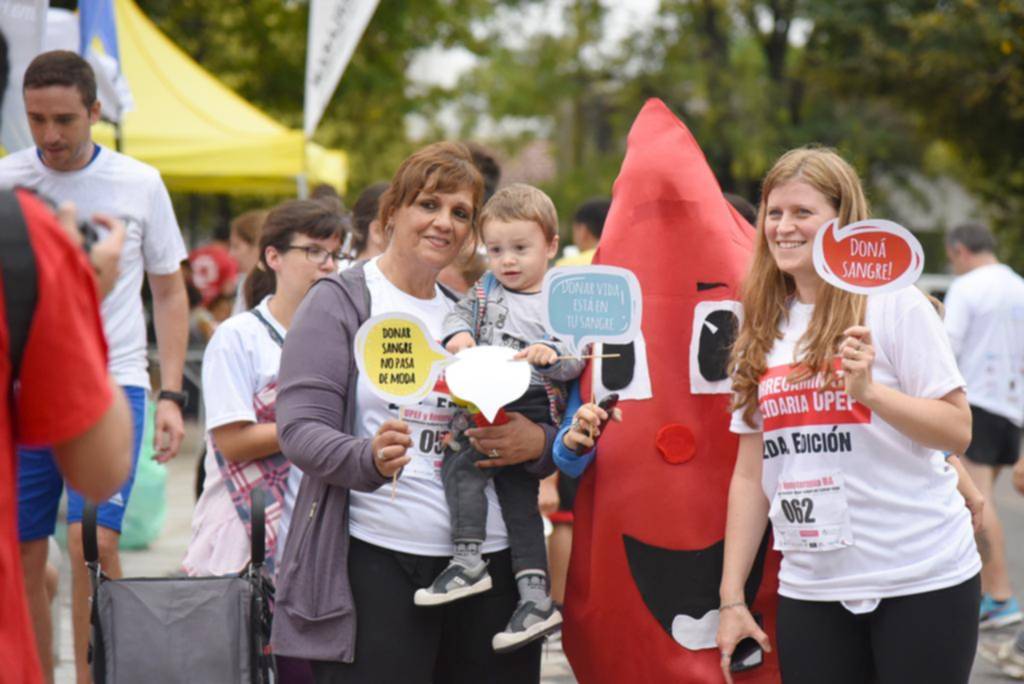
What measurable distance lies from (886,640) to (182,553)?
5.80 m

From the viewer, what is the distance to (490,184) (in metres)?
5.39

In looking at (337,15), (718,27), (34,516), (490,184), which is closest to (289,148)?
(337,15)

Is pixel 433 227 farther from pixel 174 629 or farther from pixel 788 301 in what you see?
pixel 174 629

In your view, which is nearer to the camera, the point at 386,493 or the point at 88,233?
the point at 88,233

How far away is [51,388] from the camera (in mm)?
1938

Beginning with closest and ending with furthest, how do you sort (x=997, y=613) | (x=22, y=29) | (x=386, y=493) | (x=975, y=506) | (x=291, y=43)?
(x=386, y=493) → (x=975, y=506) → (x=22, y=29) → (x=997, y=613) → (x=291, y=43)

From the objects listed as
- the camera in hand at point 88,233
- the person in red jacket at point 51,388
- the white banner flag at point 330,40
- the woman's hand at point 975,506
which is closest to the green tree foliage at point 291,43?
the white banner flag at point 330,40

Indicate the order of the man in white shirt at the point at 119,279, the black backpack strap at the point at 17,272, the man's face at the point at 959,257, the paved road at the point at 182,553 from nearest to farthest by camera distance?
the black backpack strap at the point at 17,272
the man in white shirt at the point at 119,279
the paved road at the point at 182,553
the man's face at the point at 959,257

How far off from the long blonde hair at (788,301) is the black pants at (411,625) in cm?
75

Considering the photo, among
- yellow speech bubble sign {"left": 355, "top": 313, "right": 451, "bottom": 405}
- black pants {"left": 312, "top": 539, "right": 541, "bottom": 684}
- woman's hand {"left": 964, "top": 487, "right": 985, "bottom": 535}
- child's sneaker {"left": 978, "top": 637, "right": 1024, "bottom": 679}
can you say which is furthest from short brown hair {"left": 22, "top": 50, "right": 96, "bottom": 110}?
child's sneaker {"left": 978, "top": 637, "right": 1024, "bottom": 679}

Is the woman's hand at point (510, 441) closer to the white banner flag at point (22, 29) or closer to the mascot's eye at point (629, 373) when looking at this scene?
the mascot's eye at point (629, 373)

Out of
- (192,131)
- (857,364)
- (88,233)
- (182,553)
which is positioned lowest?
(182,553)

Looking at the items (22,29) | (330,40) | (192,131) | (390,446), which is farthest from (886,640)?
(192,131)

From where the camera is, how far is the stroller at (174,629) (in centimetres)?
334
